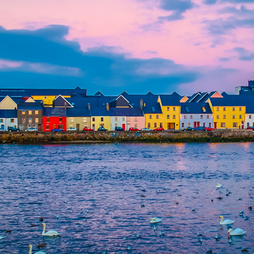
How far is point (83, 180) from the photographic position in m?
31.1

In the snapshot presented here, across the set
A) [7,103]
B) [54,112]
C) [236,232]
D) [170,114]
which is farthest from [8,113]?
[236,232]

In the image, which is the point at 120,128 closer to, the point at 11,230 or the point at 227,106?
the point at 227,106

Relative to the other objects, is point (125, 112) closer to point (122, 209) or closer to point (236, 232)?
point (122, 209)

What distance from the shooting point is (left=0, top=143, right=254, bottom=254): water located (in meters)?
15.5

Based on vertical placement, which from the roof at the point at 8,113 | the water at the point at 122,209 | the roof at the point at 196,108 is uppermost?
the roof at the point at 196,108

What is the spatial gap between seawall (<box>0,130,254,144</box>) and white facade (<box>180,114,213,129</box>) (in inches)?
736

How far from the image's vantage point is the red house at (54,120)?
96.0 m

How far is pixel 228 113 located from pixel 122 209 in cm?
8894

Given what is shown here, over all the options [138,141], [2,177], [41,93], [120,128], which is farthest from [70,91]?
[2,177]

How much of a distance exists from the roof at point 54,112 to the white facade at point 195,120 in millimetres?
32070

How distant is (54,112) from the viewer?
97.4 metres

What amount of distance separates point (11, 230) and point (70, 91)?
148m

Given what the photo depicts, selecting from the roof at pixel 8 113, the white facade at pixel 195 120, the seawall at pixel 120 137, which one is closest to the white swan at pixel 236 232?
the seawall at pixel 120 137

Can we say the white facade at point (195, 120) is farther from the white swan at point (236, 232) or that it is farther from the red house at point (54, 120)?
the white swan at point (236, 232)
